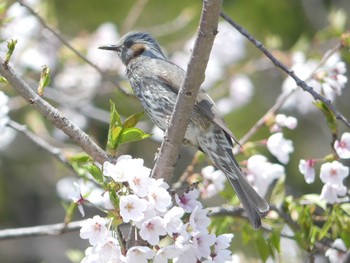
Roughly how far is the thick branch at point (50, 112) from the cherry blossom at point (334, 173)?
33.3 inches

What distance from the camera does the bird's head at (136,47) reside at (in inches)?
158

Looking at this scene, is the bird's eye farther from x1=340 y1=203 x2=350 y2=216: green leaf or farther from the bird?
x1=340 y1=203 x2=350 y2=216: green leaf

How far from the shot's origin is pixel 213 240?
2.31 meters

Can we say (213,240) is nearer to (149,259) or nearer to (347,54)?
(149,259)

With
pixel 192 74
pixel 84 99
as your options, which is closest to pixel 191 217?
pixel 192 74

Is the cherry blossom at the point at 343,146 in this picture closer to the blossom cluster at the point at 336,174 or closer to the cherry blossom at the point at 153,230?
the blossom cluster at the point at 336,174

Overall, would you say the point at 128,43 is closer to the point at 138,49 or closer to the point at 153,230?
the point at 138,49

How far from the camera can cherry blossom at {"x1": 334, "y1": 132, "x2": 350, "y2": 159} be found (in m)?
2.75

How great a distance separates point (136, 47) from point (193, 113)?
826 mm

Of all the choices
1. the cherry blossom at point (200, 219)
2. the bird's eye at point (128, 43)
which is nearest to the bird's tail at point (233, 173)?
the cherry blossom at point (200, 219)

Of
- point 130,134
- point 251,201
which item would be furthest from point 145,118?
point 130,134

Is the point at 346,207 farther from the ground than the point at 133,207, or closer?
farther from the ground

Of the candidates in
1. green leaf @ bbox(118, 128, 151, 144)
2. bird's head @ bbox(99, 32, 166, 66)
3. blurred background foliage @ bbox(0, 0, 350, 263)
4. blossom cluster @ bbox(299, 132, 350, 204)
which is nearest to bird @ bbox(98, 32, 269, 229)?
bird's head @ bbox(99, 32, 166, 66)

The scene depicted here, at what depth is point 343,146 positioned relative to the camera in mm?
2777
